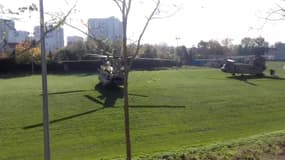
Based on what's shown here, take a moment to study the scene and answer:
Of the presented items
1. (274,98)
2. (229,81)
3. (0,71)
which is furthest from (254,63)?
(0,71)

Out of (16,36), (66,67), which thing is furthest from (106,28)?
(66,67)

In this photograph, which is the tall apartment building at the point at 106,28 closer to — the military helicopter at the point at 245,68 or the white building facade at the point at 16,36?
the white building facade at the point at 16,36

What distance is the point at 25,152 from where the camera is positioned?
467 inches

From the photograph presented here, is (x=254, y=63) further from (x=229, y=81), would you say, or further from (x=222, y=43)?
(x=222, y=43)

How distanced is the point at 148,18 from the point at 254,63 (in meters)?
34.9

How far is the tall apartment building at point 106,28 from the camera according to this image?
5.76 metres

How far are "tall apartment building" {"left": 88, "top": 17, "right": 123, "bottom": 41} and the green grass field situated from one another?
2240 mm

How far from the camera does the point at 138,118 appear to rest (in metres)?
17.1

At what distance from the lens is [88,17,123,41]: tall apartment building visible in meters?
5.76

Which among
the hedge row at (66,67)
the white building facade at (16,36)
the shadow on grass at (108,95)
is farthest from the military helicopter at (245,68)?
the white building facade at (16,36)

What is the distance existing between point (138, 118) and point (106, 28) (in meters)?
11.4

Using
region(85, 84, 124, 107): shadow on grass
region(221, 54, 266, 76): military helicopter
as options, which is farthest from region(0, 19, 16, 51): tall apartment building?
region(221, 54, 266, 76): military helicopter

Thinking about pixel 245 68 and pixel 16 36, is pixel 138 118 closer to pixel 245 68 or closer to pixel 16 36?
pixel 16 36

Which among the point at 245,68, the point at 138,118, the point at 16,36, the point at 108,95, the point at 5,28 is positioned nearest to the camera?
the point at 5,28
